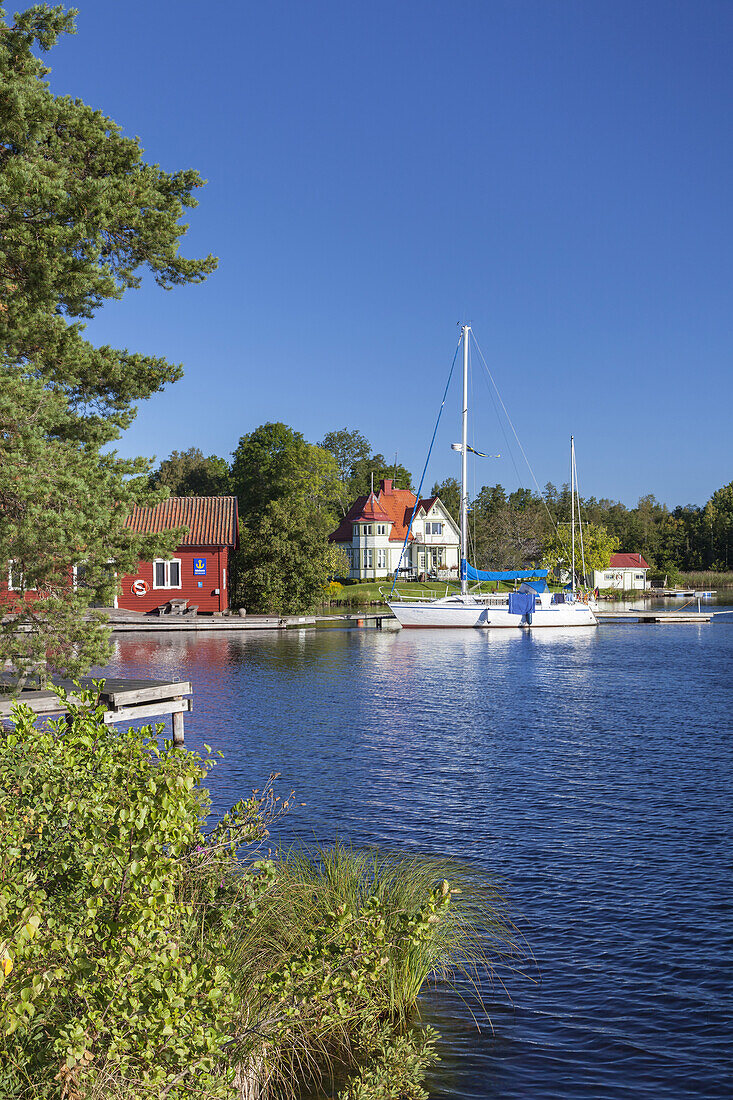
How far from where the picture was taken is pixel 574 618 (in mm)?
60688

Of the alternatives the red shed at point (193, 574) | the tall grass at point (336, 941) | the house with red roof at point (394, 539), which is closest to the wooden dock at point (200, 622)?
the red shed at point (193, 574)

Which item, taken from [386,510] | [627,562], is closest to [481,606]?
[386,510]

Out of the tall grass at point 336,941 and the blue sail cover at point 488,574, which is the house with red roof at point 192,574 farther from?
the tall grass at point 336,941

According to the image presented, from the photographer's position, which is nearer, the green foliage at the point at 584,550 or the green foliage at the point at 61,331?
the green foliage at the point at 61,331

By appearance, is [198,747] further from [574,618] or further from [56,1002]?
[574,618]

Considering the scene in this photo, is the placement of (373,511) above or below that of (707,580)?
above

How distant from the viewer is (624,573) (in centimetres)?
10844

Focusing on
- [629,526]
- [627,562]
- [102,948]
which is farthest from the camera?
[629,526]

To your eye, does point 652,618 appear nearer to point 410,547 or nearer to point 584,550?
point 584,550

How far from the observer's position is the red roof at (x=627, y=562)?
363 feet

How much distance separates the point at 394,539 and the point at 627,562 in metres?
36.1

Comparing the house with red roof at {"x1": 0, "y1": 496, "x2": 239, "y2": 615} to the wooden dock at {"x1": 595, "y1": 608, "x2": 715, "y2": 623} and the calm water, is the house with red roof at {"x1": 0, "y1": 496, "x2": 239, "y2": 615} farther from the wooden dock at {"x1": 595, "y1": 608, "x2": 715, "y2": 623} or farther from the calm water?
the wooden dock at {"x1": 595, "y1": 608, "x2": 715, "y2": 623}

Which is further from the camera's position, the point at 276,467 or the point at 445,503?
A: the point at 445,503

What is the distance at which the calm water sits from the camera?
793 cm
